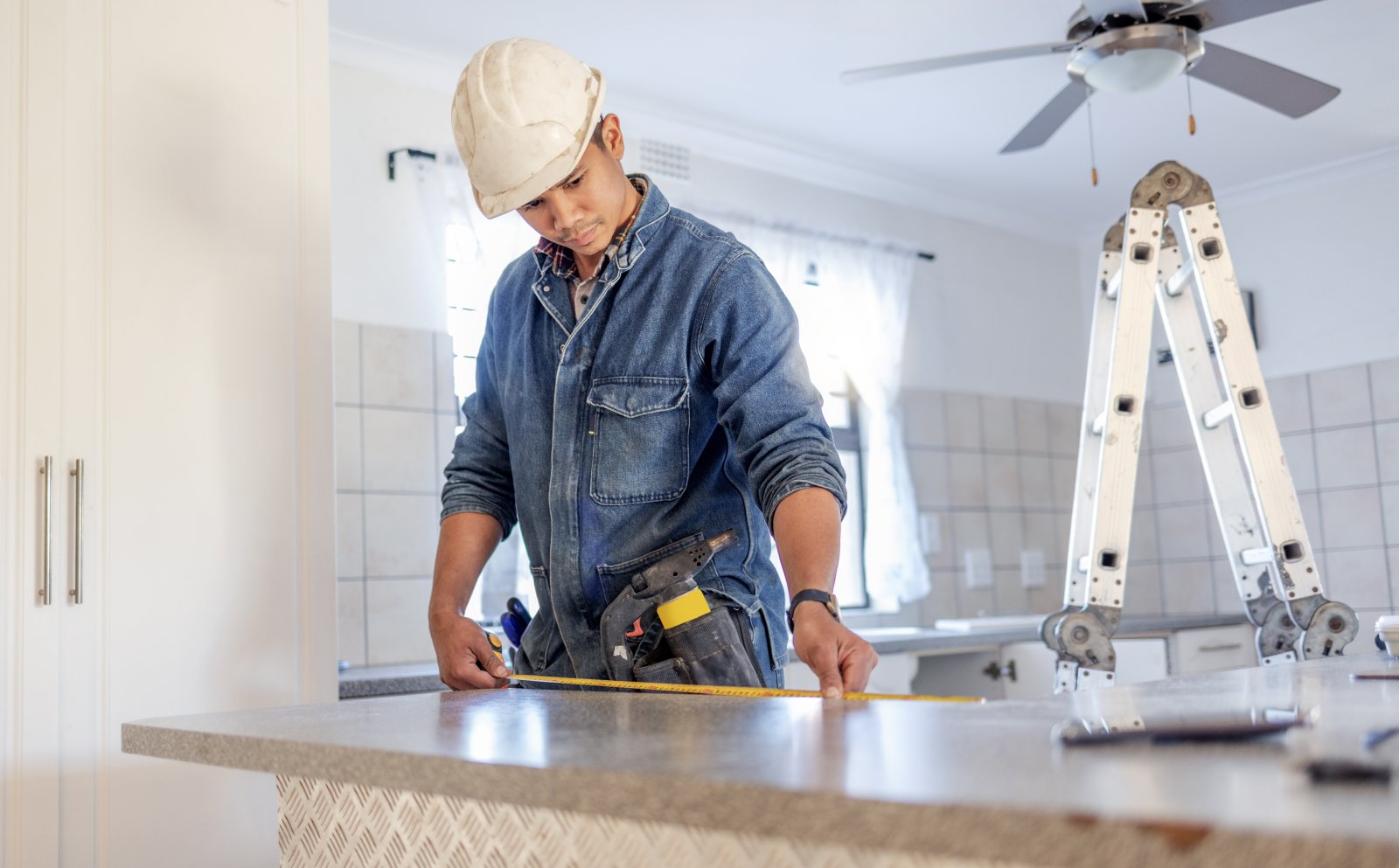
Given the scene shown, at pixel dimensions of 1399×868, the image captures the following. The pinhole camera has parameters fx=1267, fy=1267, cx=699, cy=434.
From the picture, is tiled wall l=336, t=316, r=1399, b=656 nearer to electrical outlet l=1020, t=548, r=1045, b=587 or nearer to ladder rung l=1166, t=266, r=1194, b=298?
electrical outlet l=1020, t=548, r=1045, b=587

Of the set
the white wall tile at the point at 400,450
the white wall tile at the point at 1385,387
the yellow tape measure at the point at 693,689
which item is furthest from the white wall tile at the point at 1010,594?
the yellow tape measure at the point at 693,689

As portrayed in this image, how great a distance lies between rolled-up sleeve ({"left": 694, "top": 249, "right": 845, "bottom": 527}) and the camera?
146cm

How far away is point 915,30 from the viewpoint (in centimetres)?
347

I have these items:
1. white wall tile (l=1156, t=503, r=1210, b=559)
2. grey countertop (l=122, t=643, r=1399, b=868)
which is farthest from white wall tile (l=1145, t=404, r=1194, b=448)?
grey countertop (l=122, t=643, r=1399, b=868)

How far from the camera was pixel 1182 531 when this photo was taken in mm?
5203

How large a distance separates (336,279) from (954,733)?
9.01ft

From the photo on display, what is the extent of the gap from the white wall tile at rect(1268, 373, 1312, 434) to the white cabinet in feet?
13.0

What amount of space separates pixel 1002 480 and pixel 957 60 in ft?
7.73

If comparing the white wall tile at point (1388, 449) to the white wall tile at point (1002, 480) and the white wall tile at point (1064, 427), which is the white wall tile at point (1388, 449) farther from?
the white wall tile at point (1002, 480)

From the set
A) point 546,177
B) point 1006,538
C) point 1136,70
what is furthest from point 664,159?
point 546,177

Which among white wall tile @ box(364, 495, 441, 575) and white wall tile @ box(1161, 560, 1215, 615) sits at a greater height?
white wall tile @ box(364, 495, 441, 575)

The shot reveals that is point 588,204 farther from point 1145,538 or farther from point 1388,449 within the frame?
point 1145,538

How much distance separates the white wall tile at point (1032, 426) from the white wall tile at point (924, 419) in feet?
1.58

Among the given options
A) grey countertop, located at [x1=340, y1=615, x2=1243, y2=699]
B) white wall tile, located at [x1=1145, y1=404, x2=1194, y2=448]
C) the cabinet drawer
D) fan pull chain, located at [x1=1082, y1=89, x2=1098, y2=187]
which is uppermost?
fan pull chain, located at [x1=1082, y1=89, x2=1098, y2=187]
